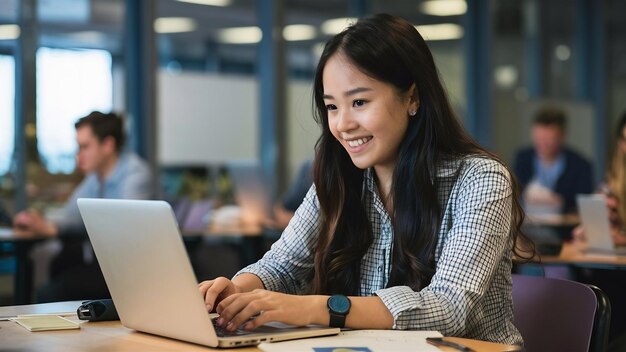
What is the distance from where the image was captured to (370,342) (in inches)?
69.4

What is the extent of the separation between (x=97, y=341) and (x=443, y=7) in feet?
26.4

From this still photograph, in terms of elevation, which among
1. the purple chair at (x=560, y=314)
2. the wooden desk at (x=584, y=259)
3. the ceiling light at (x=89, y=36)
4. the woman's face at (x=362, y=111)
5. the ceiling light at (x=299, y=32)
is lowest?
the wooden desk at (x=584, y=259)

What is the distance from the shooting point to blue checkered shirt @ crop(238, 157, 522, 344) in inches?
76.2

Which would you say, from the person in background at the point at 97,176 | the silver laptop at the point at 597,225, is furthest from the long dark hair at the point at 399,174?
the person in background at the point at 97,176

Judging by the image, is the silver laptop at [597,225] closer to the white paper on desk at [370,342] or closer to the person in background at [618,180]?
the person in background at [618,180]

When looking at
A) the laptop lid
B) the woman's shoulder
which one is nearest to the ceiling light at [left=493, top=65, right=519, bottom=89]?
the laptop lid

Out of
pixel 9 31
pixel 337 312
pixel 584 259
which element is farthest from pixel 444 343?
pixel 9 31

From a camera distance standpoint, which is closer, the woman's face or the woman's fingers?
the woman's fingers

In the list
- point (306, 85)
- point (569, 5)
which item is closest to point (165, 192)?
point (306, 85)

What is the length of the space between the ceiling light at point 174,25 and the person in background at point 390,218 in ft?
15.7

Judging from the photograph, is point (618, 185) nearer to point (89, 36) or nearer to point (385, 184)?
point (385, 184)

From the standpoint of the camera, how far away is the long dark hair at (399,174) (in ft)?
7.05

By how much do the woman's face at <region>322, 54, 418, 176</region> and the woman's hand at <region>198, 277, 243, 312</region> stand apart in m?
0.41

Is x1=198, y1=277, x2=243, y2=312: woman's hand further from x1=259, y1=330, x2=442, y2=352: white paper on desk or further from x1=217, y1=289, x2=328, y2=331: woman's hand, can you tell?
x1=259, y1=330, x2=442, y2=352: white paper on desk
